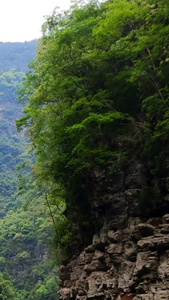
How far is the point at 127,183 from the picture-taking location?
1351 cm

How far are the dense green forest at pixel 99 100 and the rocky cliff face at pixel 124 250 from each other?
0.58 m

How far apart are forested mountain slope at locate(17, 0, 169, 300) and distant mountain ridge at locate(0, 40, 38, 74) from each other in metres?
162

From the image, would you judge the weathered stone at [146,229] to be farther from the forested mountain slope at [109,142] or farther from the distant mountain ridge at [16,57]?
the distant mountain ridge at [16,57]

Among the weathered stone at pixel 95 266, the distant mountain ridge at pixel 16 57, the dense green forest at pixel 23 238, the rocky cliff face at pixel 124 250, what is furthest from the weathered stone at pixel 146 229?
the distant mountain ridge at pixel 16 57

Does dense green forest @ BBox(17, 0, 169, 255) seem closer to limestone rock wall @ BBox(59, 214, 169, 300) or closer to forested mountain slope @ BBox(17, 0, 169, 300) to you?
forested mountain slope @ BBox(17, 0, 169, 300)

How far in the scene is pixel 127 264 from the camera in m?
11.4

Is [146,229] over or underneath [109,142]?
underneath

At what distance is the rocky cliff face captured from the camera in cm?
1002

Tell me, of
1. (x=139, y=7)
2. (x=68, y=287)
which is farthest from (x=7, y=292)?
(x=139, y=7)

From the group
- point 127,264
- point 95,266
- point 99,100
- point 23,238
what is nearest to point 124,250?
point 127,264

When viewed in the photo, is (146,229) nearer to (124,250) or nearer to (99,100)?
(124,250)

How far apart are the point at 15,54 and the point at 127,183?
622 feet

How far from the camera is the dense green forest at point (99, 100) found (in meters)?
12.3

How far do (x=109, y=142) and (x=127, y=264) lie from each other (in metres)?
5.27
